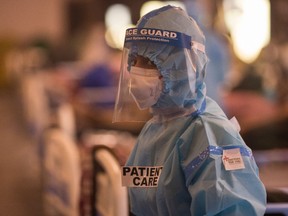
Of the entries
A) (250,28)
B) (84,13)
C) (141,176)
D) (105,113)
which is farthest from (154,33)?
(84,13)

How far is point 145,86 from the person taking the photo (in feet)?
7.67

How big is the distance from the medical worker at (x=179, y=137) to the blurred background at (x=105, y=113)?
752mm

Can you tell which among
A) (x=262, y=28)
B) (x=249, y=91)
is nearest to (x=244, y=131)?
(x=249, y=91)

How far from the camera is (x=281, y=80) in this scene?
325 inches

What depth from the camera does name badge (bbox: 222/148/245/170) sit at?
217cm

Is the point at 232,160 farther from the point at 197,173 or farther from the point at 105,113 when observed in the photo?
the point at 105,113

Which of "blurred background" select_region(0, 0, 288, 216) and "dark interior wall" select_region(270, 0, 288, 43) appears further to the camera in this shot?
"dark interior wall" select_region(270, 0, 288, 43)

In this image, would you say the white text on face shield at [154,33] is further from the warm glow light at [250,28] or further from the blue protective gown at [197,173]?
the warm glow light at [250,28]

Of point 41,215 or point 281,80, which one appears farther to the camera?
point 281,80

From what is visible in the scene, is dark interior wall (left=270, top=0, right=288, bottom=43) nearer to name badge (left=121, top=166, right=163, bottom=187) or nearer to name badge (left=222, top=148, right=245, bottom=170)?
name badge (left=121, top=166, right=163, bottom=187)

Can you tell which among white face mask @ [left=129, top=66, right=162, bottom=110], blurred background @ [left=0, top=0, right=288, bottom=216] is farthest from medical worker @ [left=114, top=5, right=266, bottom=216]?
blurred background @ [left=0, top=0, right=288, bottom=216]

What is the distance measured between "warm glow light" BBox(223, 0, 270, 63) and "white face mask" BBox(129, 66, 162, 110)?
7.27 meters

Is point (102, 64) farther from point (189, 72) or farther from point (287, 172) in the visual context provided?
point (189, 72)

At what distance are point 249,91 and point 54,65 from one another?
780 centimetres
